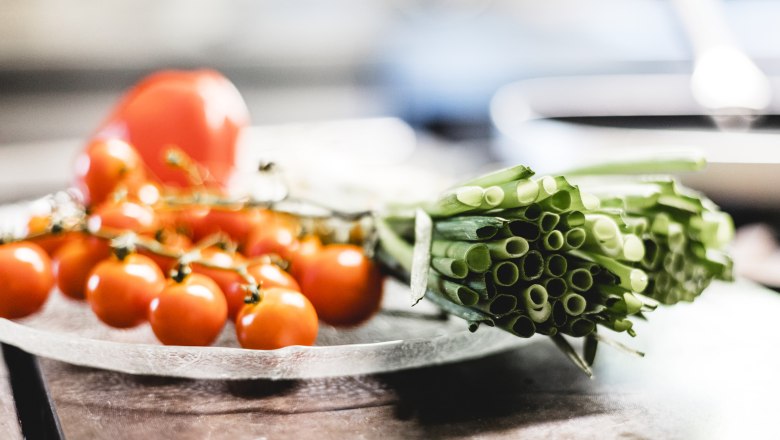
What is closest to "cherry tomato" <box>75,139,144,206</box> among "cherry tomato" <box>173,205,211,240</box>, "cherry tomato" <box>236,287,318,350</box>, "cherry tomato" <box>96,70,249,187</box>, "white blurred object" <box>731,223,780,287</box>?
"cherry tomato" <box>173,205,211,240</box>

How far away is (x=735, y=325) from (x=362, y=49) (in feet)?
7.72

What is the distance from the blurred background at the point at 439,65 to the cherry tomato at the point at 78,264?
2.54 ft

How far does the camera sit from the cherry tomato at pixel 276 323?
2.05 ft

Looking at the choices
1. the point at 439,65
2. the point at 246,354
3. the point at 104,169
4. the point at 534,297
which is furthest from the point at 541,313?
the point at 439,65

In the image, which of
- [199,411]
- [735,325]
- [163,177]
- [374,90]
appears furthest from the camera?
[374,90]

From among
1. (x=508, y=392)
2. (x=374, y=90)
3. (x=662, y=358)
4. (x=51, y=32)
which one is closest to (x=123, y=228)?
(x=508, y=392)

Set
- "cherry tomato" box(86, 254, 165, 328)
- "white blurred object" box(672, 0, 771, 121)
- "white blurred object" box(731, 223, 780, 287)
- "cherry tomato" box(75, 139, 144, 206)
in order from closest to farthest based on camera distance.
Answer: "cherry tomato" box(86, 254, 165, 328) → "cherry tomato" box(75, 139, 144, 206) → "white blurred object" box(731, 223, 780, 287) → "white blurred object" box(672, 0, 771, 121)

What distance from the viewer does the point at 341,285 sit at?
0.71m

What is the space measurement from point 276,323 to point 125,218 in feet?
0.77

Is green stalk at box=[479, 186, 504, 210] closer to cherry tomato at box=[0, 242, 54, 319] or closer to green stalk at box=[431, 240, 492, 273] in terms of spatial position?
green stalk at box=[431, 240, 492, 273]

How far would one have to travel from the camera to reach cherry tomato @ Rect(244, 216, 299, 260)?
2.56 feet

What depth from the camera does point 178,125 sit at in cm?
122

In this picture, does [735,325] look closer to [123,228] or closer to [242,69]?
[123,228]

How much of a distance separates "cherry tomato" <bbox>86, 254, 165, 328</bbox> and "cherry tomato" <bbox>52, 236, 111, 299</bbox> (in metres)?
0.06
